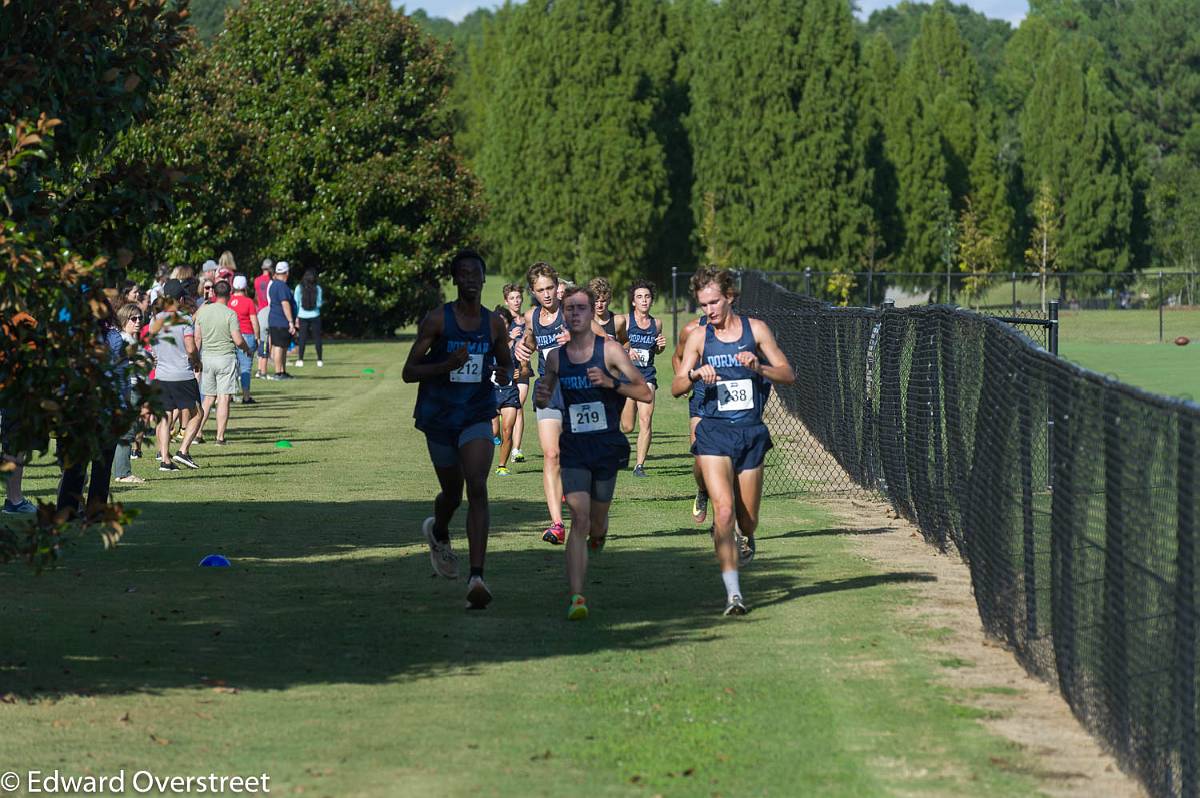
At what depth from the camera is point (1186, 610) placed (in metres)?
6.47

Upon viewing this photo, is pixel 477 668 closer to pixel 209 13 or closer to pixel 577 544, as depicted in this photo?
pixel 577 544

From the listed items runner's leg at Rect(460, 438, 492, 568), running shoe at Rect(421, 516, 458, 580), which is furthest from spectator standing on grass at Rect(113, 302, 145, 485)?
runner's leg at Rect(460, 438, 492, 568)

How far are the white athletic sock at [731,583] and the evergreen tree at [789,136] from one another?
63505 millimetres

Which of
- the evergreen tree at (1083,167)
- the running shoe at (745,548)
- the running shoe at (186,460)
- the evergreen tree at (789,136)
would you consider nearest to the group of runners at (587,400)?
the running shoe at (745,548)

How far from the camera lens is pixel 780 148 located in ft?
245

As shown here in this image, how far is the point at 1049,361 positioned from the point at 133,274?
3776cm

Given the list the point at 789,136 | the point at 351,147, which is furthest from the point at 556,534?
the point at 789,136

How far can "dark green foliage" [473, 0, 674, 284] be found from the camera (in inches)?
3041

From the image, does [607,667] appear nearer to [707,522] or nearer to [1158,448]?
[1158,448]

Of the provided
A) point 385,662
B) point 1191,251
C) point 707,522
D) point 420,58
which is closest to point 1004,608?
point 385,662

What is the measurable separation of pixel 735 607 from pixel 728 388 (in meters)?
1.32

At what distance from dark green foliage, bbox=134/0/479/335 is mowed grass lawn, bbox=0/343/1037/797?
38091 millimetres

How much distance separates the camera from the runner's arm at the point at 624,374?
442 inches

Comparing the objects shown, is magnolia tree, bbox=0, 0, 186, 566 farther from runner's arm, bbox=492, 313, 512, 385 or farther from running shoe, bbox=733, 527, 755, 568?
running shoe, bbox=733, 527, 755, 568
